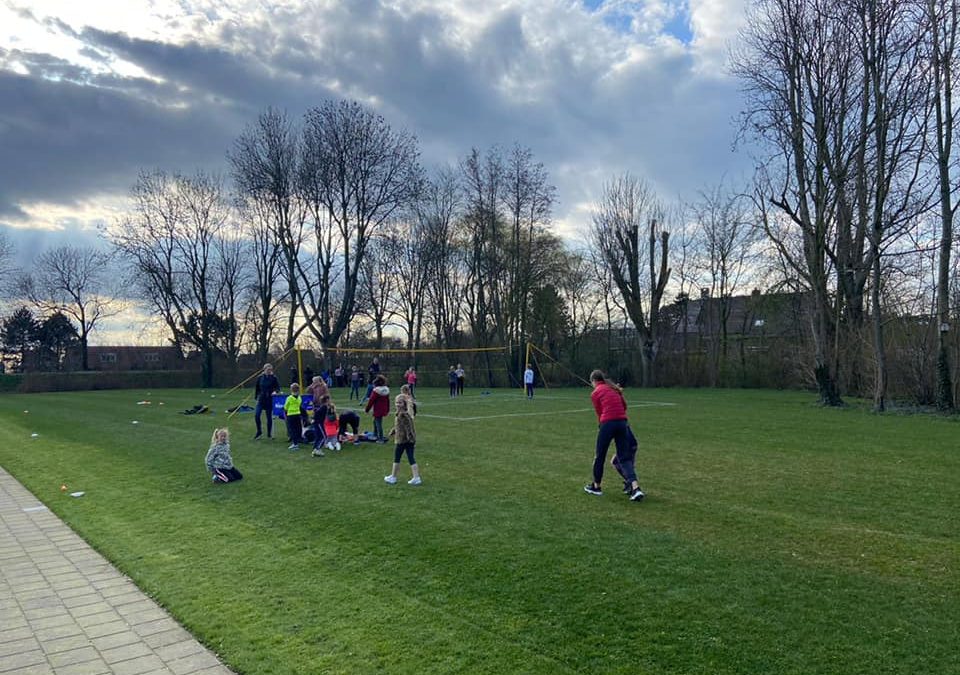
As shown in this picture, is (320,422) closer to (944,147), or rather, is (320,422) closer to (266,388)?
(266,388)

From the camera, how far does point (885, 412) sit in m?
20.5

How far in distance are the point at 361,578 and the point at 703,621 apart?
2.77 m

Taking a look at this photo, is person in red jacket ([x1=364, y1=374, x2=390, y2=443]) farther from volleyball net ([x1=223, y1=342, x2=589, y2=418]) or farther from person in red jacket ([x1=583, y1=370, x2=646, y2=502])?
volleyball net ([x1=223, y1=342, x2=589, y2=418])

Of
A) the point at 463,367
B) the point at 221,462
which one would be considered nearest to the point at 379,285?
the point at 463,367

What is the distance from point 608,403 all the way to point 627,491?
46.7 inches

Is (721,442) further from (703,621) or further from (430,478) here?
(703,621)

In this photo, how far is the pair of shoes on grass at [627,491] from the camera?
825cm

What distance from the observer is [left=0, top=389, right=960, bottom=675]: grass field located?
Result: 13.5 ft

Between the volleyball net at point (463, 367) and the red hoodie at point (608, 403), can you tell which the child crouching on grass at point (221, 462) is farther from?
the volleyball net at point (463, 367)

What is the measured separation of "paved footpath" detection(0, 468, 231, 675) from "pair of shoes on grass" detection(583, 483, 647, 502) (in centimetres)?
545

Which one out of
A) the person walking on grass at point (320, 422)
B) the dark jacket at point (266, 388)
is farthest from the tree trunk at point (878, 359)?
the dark jacket at point (266, 388)

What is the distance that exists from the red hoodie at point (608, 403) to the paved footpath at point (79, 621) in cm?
556

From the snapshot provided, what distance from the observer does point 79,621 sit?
15.5 ft

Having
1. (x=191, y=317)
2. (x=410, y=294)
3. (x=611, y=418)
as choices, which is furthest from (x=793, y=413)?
(x=191, y=317)
